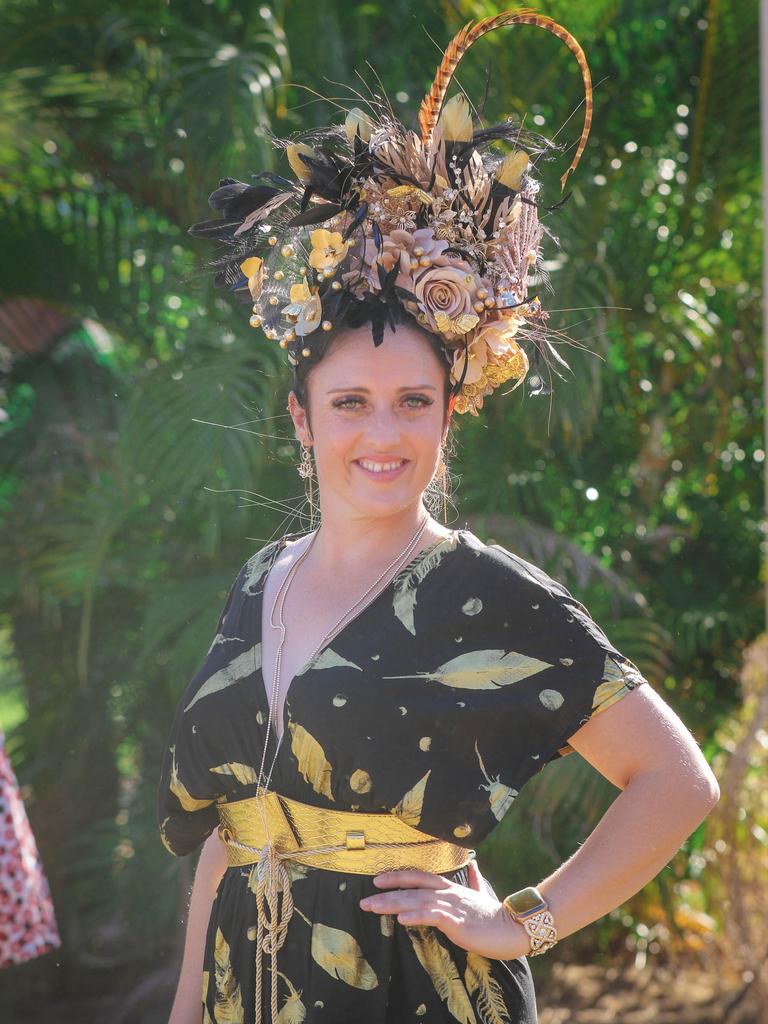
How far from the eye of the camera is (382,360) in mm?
1631

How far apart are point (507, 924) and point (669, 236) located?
3.01 meters

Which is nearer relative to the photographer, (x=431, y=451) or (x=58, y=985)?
(x=431, y=451)

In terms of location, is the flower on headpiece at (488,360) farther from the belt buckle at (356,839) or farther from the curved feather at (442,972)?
the curved feather at (442,972)

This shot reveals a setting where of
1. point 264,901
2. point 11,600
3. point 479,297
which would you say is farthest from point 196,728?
point 11,600

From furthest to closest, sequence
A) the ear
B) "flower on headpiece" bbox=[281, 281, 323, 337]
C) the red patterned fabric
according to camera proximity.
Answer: the red patterned fabric < the ear < "flower on headpiece" bbox=[281, 281, 323, 337]

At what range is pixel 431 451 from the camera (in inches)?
65.6

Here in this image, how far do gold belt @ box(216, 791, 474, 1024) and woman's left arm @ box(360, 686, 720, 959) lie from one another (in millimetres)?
34

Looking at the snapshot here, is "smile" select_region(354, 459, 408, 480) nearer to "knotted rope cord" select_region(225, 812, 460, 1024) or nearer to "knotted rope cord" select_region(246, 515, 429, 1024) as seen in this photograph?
"knotted rope cord" select_region(246, 515, 429, 1024)

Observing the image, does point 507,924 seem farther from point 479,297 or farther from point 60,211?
point 60,211

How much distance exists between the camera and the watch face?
5.24 ft

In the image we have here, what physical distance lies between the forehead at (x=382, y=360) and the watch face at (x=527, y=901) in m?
0.73

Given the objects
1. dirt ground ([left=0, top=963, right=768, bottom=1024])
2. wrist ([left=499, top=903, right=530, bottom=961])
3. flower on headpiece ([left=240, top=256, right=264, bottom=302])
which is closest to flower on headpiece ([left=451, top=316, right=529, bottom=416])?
flower on headpiece ([left=240, top=256, right=264, bottom=302])

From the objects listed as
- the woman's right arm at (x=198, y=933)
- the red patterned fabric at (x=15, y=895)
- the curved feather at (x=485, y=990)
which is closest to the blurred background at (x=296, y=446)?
the red patterned fabric at (x=15, y=895)

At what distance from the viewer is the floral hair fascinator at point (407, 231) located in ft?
5.38
